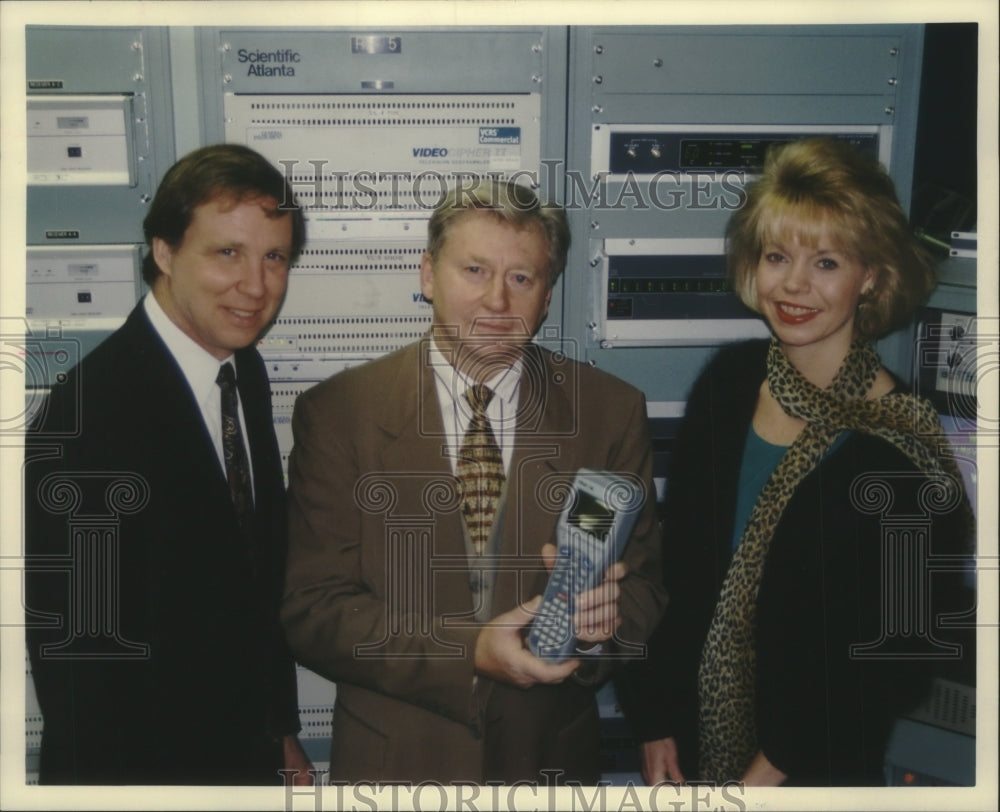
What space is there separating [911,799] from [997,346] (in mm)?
1083

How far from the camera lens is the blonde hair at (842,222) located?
196cm

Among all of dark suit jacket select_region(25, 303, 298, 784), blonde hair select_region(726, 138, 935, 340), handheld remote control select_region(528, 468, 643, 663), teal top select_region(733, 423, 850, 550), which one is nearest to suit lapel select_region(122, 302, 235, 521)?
dark suit jacket select_region(25, 303, 298, 784)

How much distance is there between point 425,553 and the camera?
201cm

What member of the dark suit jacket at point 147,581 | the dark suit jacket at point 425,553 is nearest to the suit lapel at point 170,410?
the dark suit jacket at point 147,581

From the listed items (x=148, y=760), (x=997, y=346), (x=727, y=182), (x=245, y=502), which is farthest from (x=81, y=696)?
(x=997, y=346)

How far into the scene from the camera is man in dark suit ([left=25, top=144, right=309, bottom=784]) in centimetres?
196

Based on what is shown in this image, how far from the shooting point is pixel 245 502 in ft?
6.67

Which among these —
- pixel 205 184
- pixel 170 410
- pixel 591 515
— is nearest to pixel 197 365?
pixel 170 410

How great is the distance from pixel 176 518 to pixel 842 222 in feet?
5.20

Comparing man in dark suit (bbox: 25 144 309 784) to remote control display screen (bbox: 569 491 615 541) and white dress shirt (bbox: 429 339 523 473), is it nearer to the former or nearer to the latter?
white dress shirt (bbox: 429 339 523 473)

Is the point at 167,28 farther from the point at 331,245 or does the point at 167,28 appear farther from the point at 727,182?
the point at 727,182

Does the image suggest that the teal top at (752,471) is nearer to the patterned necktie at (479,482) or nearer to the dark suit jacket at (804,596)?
the dark suit jacket at (804,596)

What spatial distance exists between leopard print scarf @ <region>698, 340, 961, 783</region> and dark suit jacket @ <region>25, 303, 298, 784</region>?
99 centimetres

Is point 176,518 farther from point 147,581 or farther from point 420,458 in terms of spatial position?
point 420,458
